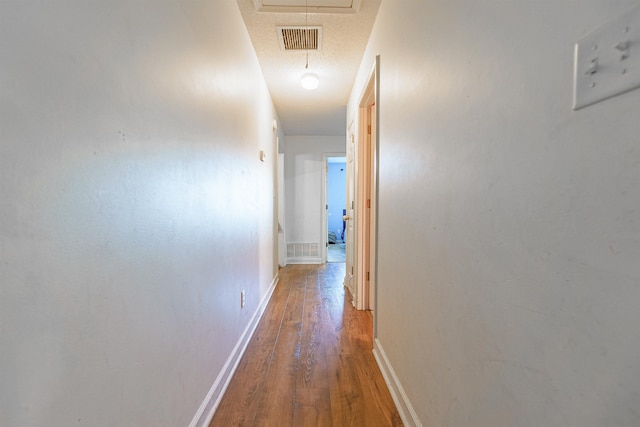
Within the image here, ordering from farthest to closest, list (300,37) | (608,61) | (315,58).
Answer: (315,58)
(300,37)
(608,61)

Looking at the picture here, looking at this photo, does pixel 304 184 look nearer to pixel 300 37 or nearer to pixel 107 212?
pixel 300 37

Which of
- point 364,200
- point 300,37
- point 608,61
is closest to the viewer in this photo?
point 608,61

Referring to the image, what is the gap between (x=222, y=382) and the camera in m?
1.50

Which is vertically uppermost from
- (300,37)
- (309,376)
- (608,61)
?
(300,37)

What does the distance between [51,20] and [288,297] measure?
9.60ft

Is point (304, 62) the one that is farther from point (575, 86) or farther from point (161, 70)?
point (575, 86)

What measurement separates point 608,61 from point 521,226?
12.7 inches

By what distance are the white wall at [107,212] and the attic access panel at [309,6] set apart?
2.21ft

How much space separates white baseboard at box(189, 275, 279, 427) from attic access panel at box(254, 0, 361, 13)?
232 centimetres

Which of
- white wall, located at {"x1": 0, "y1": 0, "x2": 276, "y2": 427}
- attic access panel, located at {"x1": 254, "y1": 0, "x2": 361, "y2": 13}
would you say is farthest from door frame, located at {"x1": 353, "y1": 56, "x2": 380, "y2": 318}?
white wall, located at {"x1": 0, "y1": 0, "x2": 276, "y2": 427}

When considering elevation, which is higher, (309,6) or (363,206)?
(309,6)

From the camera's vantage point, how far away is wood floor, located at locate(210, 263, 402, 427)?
135 cm

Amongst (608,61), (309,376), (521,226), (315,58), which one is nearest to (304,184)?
(315,58)

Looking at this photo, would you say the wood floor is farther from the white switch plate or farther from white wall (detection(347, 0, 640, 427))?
the white switch plate
